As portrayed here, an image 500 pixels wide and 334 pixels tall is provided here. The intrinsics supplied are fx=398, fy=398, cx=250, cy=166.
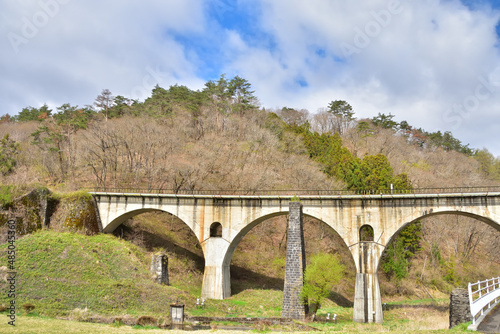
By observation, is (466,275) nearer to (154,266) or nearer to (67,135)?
(154,266)

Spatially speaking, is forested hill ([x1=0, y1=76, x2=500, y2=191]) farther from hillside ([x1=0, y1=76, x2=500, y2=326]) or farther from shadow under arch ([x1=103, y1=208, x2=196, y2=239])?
shadow under arch ([x1=103, y1=208, x2=196, y2=239])

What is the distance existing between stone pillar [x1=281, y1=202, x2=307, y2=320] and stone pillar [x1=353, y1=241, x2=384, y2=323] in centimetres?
409

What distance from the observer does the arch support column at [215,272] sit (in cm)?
3253

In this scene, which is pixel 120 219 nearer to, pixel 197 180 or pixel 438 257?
pixel 197 180

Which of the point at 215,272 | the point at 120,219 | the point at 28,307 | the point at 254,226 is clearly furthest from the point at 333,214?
the point at 28,307

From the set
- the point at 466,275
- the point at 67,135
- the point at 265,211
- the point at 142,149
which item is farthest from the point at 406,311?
the point at 67,135

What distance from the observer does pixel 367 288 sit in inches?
1127

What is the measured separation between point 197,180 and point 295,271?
19460mm

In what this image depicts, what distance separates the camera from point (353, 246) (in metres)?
30.3

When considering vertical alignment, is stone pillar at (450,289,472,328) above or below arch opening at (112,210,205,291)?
below

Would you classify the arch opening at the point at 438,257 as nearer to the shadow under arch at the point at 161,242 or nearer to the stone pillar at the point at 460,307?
the shadow under arch at the point at 161,242

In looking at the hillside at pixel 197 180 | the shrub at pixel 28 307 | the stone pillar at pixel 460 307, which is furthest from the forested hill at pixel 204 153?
the stone pillar at pixel 460 307

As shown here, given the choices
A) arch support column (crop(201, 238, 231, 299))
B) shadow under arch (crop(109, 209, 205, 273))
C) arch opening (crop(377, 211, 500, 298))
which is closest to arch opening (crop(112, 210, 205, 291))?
shadow under arch (crop(109, 209, 205, 273))

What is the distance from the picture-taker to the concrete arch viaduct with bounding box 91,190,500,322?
92.3ft
